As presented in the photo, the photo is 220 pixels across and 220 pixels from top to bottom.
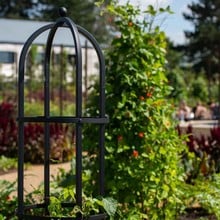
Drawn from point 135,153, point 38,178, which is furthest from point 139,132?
point 38,178

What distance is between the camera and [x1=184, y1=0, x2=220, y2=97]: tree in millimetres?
48938

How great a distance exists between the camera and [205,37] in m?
49.8

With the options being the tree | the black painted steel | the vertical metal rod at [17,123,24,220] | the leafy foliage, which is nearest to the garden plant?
the leafy foliage

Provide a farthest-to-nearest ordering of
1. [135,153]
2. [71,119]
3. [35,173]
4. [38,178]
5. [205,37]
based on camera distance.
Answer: [205,37], [35,173], [38,178], [135,153], [71,119]

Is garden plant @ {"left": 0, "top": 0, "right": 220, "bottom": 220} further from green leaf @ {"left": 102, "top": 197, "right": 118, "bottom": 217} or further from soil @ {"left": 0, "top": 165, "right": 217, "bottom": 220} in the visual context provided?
green leaf @ {"left": 102, "top": 197, "right": 118, "bottom": 217}

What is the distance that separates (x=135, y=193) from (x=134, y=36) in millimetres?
1252

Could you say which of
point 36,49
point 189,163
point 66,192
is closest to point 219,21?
point 36,49

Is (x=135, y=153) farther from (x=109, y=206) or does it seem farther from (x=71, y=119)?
(x=71, y=119)

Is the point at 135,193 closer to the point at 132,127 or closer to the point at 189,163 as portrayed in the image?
the point at 132,127

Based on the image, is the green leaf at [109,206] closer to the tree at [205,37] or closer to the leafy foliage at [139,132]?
the leafy foliage at [139,132]

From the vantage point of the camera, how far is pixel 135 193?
531cm

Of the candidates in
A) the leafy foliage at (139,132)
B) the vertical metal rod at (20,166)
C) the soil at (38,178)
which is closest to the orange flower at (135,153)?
the leafy foliage at (139,132)

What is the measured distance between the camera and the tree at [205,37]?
1927 inches

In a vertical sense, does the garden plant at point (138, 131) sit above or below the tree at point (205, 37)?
below
